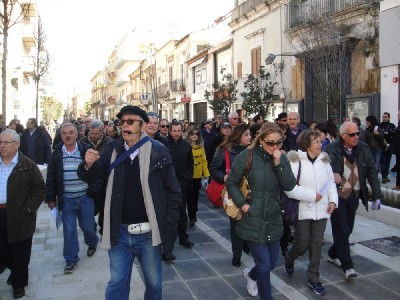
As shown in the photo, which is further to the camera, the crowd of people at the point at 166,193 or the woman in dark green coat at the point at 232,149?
the woman in dark green coat at the point at 232,149

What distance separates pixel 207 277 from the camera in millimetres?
5340

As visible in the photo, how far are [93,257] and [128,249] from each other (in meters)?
2.75

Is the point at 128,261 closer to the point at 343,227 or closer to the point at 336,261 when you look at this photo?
the point at 343,227

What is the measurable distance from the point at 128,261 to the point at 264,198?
1368 mm

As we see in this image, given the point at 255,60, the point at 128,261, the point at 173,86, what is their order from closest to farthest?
the point at 128,261
the point at 255,60
the point at 173,86

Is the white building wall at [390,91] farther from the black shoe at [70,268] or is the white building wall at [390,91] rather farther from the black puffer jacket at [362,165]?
the black shoe at [70,268]

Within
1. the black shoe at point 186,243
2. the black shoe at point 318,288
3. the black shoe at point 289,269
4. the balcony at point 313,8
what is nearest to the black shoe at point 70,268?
the black shoe at point 186,243

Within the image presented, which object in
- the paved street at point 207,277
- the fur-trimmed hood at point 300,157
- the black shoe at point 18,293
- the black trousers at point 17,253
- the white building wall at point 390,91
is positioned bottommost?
the paved street at point 207,277

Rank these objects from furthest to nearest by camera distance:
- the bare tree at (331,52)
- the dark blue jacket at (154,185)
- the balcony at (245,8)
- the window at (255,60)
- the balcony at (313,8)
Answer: the window at (255,60) → the balcony at (245,8) → the balcony at (313,8) → the bare tree at (331,52) → the dark blue jacket at (154,185)

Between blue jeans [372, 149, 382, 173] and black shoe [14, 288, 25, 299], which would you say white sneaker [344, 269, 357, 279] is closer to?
black shoe [14, 288, 25, 299]

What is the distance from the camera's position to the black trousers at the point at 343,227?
5145 mm

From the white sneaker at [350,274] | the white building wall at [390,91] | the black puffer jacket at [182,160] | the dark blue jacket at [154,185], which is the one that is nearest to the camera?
the dark blue jacket at [154,185]

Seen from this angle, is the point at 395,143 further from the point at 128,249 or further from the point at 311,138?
the point at 128,249

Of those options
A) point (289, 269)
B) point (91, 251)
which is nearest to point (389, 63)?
point (289, 269)
